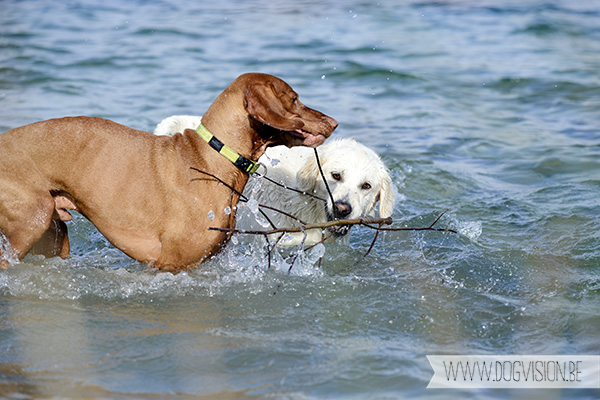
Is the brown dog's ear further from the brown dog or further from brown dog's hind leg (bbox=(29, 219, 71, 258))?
brown dog's hind leg (bbox=(29, 219, 71, 258))

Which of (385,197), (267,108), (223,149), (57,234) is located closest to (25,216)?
(57,234)

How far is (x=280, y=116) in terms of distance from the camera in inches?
148

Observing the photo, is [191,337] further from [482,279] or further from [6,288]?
[482,279]

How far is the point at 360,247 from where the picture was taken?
572 centimetres

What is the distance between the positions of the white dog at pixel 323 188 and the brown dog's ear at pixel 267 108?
3.87ft

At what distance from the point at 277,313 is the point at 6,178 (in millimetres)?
1723

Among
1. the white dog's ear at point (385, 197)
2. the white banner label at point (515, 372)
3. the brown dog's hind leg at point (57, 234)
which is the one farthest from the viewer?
the white dog's ear at point (385, 197)

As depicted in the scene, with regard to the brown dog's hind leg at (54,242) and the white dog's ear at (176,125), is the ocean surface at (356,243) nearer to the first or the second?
the brown dog's hind leg at (54,242)

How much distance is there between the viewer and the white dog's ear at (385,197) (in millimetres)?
5473

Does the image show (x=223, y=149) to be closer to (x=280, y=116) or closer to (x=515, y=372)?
(x=280, y=116)

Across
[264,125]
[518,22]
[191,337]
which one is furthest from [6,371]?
[518,22]

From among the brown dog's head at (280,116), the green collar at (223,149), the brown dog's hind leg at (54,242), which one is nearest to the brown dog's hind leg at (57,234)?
the brown dog's hind leg at (54,242)

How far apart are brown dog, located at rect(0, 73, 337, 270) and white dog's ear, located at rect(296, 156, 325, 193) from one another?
1328 mm

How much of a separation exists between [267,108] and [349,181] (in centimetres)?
152
